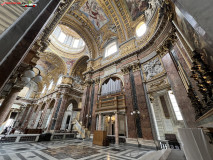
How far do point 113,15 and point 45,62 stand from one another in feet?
49.5

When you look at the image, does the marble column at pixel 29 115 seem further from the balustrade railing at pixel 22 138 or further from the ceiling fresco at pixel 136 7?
the ceiling fresco at pixel 136 7

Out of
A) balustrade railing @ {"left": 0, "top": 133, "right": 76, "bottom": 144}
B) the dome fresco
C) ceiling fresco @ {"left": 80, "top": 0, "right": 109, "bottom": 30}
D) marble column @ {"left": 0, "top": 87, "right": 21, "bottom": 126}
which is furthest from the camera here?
the dome fresco

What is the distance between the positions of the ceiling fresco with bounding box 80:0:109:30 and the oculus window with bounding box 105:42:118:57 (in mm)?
3021

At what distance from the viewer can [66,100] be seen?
1408 centimetres

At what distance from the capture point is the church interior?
1.10 meters

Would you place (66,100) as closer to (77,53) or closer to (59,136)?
(59,136)

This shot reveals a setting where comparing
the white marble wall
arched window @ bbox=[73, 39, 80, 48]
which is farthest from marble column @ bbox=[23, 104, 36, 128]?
the white marble wall

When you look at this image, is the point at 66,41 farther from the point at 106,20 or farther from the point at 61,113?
the point at 61,113

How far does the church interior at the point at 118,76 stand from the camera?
1.10m

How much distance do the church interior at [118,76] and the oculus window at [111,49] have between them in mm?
134

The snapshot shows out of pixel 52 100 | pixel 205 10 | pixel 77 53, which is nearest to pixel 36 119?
pixel 52 100

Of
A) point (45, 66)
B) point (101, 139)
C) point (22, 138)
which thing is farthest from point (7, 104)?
point (45, 66)

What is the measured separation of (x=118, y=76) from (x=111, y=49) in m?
4.79

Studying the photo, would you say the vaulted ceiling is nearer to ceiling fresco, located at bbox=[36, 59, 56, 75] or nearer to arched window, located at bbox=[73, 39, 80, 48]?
ceiling fresco, located at bbox=[36, 59, 56, 75]
